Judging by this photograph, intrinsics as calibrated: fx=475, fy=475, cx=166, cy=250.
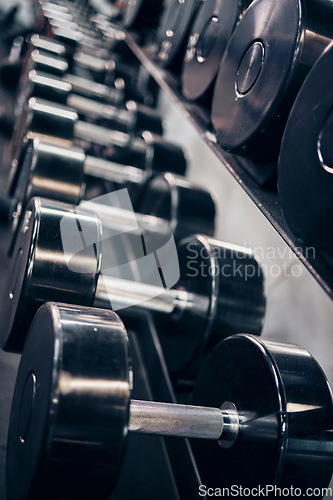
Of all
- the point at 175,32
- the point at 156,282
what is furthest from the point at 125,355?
the point at 175,32

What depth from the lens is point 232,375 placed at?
71 cm

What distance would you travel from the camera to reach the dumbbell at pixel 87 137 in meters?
1.20

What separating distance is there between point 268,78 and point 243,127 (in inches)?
3.1

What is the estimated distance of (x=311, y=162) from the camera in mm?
525

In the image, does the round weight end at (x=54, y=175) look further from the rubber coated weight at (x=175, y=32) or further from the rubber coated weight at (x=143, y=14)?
the rubber coated weight at (x=143, y=14)

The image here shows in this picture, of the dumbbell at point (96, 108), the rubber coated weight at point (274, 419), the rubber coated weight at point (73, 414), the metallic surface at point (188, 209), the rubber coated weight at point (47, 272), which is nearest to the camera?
the rubber coated weight at point (73, 414)

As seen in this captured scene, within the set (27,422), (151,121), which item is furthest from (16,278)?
(151,121)

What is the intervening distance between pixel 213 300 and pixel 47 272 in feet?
0.99

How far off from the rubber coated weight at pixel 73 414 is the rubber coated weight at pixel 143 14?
1566 millimetres

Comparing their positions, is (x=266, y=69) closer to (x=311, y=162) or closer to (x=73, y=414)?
(x=311, y=162)

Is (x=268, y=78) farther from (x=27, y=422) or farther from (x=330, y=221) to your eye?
(x=27, y=422)

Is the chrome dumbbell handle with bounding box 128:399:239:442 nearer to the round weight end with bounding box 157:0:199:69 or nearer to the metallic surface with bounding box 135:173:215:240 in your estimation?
the metallic surface with bounding box 135:173:215:240

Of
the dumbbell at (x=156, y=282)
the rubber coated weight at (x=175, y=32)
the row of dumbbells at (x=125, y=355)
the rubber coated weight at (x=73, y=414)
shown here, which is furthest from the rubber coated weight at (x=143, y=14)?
the rubber coated weight at (x=73, y=414)

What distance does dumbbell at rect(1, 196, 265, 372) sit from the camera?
72 centimetres
